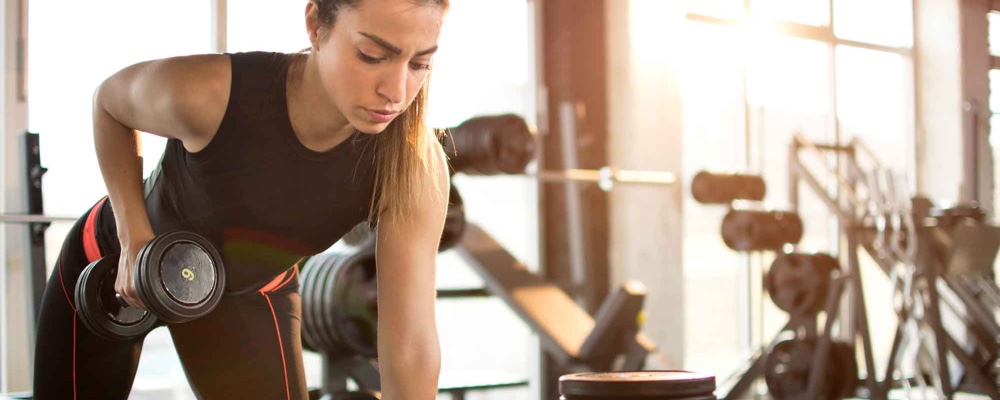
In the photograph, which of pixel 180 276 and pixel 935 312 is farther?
pixel 935 312

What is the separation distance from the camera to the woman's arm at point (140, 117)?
136 cm

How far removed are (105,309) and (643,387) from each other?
81 centimetres

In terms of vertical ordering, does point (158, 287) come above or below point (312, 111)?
below

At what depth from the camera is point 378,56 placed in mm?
1191

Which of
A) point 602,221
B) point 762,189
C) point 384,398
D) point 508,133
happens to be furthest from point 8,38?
point 762,189

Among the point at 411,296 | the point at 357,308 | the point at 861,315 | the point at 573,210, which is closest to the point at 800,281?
the point at 861,315

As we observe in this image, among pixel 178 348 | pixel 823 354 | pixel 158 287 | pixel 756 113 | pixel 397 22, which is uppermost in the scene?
pixel 756 113

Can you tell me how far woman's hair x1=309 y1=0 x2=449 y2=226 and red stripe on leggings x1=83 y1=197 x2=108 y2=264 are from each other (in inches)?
18.2

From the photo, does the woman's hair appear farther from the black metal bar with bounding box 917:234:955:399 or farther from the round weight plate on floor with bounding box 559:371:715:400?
the black metal bar with bounding box 917:234:955:399

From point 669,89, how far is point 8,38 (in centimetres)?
278

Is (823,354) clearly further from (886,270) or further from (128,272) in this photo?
(128,272)

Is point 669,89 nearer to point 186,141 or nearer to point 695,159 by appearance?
point 695,159

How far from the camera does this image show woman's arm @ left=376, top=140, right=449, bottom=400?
1377 millimetres

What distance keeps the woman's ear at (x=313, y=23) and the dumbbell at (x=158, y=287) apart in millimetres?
338
